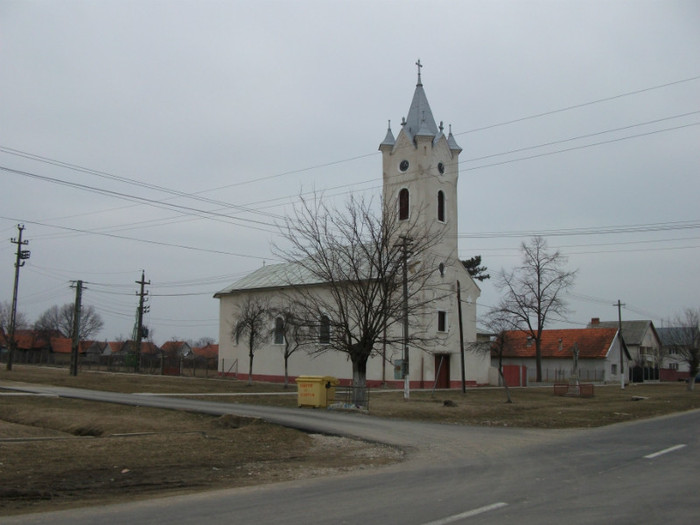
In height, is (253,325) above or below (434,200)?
below

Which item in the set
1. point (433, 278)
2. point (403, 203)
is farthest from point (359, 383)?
point (403, 203)

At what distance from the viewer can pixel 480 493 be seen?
9.32m

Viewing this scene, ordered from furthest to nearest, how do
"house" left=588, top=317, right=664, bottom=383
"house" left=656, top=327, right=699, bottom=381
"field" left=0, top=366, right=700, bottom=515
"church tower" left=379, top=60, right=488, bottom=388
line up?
"house" left=588, top=317, right=664, bottom=383 → "house" left=656, top=327, right=699, bottom=381 → "church tower" left=379, top=60, right=488, bottom=388 → "field" left=0, top=366, right=700, bottom=515

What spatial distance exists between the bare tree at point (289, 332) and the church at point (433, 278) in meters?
0.91

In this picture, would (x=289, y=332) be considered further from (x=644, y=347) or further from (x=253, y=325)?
(x=644, y=347)

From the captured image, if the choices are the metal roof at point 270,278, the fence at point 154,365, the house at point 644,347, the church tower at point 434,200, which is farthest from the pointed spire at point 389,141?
the house at point 644,347

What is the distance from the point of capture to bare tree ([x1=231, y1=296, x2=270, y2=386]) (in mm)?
43219

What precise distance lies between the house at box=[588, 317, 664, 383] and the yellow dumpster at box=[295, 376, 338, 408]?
61.0m

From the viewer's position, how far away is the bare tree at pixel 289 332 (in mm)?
28156

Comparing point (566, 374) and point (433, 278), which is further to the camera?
point (566, 374)

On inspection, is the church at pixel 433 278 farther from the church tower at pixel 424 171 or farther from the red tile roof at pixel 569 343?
the red tile roof at pixel 569 343

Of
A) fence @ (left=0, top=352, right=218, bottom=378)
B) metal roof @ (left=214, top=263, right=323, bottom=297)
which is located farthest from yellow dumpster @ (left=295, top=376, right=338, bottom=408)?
fence @ (left=0, top=352, right=218, bottom=378)

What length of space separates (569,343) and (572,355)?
6.19 meters

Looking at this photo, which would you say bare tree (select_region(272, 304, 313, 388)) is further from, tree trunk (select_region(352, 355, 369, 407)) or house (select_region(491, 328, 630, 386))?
house (select_region(491, 328, 630, 386))
